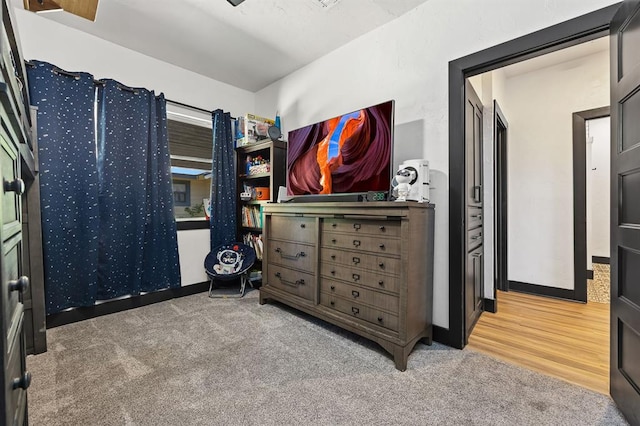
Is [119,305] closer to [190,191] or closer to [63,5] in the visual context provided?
[190,191]

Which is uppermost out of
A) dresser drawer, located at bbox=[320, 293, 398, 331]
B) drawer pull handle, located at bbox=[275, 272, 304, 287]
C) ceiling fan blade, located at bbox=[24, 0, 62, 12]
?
ceiling fan blade, located at bbox=[24, 0, 62, 12]

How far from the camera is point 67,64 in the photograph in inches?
96.2

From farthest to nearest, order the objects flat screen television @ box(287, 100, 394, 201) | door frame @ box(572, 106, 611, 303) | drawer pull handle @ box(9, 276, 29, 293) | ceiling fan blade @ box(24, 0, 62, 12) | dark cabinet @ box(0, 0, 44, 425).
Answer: door frame @ box(572, 106, 611, 303), flat screen television @ box(287, 100, 394, 201), ceiling fan blade @ box(24, 0, 62, 12), drawer pull handle @ box(9, 276, 29, 293), dark cabinet @ box(0, 0, 44, 425)

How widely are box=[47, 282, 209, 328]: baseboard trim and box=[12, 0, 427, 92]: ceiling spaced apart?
2.45 meters

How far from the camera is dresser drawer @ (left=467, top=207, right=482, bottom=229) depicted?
7.30ft

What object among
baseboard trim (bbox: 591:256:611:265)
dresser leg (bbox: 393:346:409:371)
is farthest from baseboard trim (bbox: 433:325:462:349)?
baseboard trim (bbox: 591:256:611:265)

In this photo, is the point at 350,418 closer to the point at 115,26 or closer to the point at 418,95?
the point at 418,95

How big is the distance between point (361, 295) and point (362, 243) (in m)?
0.37

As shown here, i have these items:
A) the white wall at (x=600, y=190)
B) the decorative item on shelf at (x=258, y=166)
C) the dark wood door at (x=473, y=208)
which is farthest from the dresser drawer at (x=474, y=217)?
the white wall at (x=600, y=190)

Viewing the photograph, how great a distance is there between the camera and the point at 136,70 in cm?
285

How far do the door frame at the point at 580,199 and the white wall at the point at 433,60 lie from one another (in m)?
1.91

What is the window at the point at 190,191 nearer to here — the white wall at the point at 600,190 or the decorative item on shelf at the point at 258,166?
the decorative item on shelf at the point at 258,166

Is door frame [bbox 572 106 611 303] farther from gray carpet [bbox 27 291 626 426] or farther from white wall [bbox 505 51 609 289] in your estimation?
gray carpet [bbox 27 291 626 426]

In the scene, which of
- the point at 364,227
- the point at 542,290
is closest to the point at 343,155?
the point at 364,227
